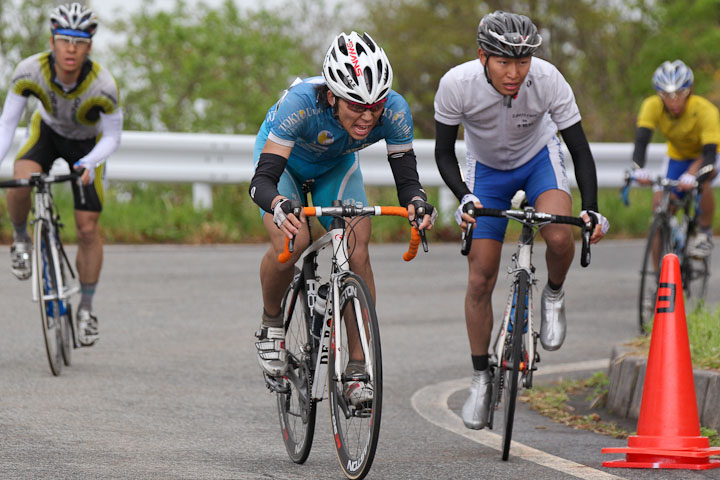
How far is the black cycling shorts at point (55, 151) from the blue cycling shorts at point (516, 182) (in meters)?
3.18

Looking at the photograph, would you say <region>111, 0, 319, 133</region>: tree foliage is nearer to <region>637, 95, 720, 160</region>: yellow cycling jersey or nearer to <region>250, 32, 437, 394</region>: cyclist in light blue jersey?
<region>637, 95, 720, 160</region>: yellow cycling jersey

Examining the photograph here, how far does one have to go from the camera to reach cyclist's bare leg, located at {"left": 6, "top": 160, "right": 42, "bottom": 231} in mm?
8742

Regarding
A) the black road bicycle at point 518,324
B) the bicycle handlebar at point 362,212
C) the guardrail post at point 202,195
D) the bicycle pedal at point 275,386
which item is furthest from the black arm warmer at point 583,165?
the guardrail post at point 202,195

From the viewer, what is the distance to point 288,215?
5293mm

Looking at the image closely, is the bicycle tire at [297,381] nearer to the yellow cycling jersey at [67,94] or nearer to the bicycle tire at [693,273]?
the yellow cycling jersey at [67,94]

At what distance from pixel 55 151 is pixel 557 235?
4.12m

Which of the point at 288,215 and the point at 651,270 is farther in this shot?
the point at 651,270

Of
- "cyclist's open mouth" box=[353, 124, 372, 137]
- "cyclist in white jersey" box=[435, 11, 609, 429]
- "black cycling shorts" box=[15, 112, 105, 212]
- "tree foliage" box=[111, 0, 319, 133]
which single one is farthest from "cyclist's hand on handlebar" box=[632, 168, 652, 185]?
"tree foliage" box=[111, 0, 319, 133]

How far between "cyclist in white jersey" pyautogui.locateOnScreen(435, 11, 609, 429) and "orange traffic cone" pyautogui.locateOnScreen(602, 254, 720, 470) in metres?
0.51

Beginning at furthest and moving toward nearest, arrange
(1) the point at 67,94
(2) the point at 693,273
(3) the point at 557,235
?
(2) the point at 693,273 → (1) the point at 67,94 → (3) the point at 557,235

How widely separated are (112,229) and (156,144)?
4.05ft

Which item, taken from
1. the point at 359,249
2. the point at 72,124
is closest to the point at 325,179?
the point at 359,249

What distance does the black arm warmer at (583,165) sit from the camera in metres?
6.35

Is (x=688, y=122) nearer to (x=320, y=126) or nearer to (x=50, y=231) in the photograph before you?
(x=50, y=231)
